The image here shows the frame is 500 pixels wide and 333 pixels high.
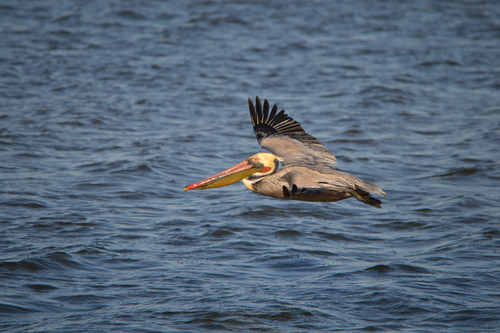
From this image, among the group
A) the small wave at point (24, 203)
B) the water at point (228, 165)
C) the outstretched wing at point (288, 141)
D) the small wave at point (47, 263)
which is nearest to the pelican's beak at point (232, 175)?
the outstretched wing at point (288, 141)

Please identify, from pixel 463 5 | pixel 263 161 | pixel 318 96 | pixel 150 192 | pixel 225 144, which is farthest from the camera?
pixel 463 5

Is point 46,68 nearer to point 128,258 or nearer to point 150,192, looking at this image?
point 150,192

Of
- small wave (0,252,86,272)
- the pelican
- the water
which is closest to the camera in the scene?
the pelican

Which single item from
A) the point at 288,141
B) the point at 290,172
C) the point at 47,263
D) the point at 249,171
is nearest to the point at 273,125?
the point at 288,141

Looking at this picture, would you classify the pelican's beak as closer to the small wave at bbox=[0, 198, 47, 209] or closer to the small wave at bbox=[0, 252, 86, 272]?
the small wave at bbox=[0, 252, 86, 272]

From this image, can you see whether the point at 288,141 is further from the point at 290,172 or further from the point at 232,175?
the point at 290,172

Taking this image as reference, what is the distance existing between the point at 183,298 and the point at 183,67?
36.9ft

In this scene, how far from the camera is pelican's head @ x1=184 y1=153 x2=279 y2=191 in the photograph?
21.3 feet

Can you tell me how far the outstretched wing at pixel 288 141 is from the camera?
21.3ft

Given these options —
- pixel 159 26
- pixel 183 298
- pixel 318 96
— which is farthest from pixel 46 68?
pixel 183 298

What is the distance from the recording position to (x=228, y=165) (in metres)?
10.2

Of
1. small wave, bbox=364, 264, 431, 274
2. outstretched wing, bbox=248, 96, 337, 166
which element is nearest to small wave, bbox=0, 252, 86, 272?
outstretched wing, bbox=248, 96, 337, 166

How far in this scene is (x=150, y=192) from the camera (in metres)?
9.02

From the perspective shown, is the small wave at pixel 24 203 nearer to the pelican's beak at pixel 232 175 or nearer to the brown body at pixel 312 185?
the pelican's beak at pixel 232 175
